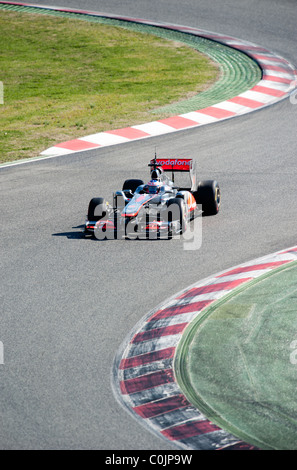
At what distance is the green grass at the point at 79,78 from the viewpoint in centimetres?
1838

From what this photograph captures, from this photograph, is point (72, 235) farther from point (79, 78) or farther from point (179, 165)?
point (79, 78)

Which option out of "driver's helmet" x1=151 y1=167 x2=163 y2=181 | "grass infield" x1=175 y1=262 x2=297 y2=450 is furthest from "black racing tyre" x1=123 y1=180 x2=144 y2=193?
"grass infield" x1=175 y1=262 x2=297 y2=450

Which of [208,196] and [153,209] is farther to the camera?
[208,196]

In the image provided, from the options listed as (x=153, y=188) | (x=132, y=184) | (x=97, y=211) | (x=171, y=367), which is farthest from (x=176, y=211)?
(x=171, y=367)

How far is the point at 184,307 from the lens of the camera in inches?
352

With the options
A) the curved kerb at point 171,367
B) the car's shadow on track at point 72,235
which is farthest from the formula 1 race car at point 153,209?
the curved kerb at point 171,367

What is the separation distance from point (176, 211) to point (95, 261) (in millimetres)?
1735

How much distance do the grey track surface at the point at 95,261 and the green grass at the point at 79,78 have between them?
7.43ft

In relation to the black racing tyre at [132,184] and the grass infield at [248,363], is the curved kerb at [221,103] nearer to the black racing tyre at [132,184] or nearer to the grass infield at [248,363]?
the black racing tyre at [132,184]

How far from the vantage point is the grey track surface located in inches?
262

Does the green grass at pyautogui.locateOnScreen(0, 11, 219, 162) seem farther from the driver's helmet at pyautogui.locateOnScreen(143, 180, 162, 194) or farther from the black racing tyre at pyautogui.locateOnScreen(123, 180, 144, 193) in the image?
the driver's helmet at pyautogui.locateOnScreen(143, 180, 162, 194)

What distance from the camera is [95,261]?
10.5 m
